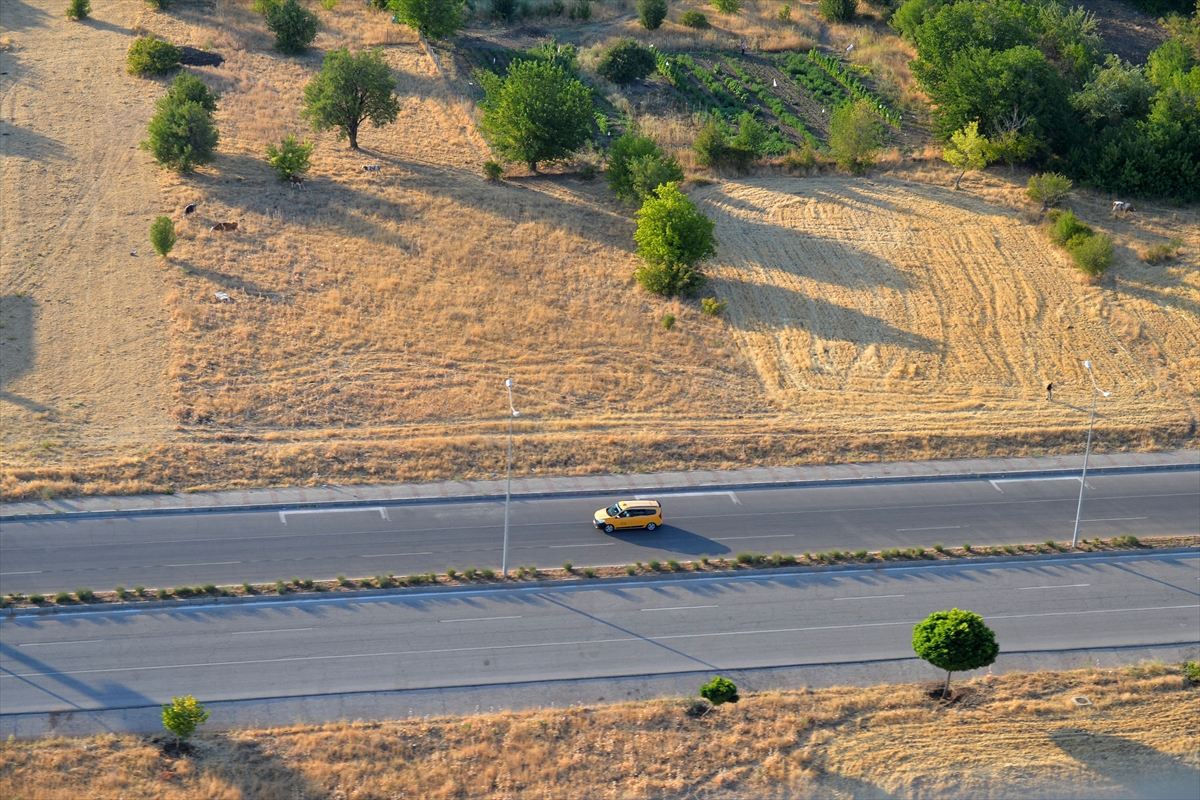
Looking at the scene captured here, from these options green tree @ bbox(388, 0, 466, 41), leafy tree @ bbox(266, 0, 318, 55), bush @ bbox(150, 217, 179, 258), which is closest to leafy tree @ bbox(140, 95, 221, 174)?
bush @ bbox(150, 217, 179, 258)

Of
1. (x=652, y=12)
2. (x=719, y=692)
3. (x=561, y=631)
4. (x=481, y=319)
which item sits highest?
(x=652, y=12)

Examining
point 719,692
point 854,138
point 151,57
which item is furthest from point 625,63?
point 719,692

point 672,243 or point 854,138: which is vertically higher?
point 854,138

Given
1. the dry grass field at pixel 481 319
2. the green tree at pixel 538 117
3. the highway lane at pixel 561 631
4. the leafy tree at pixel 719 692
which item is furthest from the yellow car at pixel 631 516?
the green tree at pixel 538 117

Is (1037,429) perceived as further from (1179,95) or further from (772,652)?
(1179,95)

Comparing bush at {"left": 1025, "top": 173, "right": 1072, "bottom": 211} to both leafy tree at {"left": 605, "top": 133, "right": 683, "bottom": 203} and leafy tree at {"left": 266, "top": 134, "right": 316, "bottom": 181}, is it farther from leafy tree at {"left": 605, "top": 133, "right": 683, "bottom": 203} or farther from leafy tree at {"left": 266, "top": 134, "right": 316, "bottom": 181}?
leafy tree at {"left": 266, "top": 134, "right": 316, "bottom": 181}

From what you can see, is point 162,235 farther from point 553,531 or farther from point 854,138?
point 854,138

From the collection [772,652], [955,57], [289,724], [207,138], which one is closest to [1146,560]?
[772,652]
